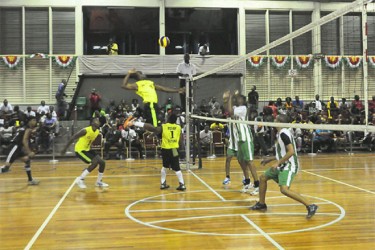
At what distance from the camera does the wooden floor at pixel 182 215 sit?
5.02 m

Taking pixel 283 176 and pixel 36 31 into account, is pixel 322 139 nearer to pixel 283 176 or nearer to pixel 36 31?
pixel 283 176

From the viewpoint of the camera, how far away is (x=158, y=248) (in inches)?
187

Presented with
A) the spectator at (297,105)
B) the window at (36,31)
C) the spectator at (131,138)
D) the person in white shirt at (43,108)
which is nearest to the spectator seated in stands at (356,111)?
the spectator at (297,105)

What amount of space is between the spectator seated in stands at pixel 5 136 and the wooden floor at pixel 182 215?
509 centimetres

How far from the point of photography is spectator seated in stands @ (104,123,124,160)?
49.1 feet

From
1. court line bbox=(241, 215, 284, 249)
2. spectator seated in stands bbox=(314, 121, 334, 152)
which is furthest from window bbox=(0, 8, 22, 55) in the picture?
court line bbox=(241, 215, 284, 249)

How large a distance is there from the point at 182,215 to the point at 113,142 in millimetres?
9035

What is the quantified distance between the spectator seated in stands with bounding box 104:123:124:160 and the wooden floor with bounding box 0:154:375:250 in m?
4.39

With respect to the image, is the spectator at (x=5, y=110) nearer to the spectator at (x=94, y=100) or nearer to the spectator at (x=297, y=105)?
the spectator at (x=94, y=100)

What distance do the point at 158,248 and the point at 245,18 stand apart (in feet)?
62.7

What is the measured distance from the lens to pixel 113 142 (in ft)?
49.1

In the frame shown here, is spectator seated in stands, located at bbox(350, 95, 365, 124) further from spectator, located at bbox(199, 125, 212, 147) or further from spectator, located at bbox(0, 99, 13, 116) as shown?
spectator, located at bbox(0, 99, 13, 116)

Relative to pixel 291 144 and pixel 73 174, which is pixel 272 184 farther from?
pixel 73 174

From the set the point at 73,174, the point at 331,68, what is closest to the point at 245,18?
→ the point at 331,68
